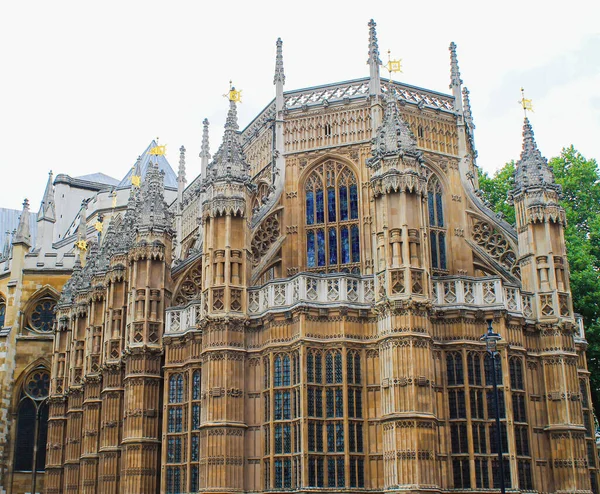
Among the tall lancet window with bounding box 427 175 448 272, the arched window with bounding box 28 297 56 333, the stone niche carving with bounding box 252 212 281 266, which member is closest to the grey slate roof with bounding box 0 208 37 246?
the arched window with bounding box 28 297 56 333

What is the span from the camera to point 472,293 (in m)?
28.6

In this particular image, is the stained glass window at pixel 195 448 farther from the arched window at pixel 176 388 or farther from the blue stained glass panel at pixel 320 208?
the blue stained glass panel at pixel 320 208

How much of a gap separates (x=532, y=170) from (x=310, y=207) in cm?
889

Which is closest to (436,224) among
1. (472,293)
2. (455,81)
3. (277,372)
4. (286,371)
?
(472,293)

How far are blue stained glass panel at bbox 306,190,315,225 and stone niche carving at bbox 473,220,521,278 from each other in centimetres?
670

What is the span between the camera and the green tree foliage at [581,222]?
37719 mm

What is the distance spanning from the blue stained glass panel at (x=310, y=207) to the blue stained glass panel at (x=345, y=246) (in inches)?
54.5

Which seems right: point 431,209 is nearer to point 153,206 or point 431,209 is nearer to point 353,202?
point 353,202

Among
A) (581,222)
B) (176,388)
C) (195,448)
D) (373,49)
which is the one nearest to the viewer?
(195,448)

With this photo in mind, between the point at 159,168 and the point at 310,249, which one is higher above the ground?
the point at 159,168

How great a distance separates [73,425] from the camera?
138 feet

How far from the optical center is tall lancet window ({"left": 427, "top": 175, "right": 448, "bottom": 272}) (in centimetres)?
3278

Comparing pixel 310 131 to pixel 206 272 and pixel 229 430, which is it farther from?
pixel 229 430

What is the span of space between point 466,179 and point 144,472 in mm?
17486
